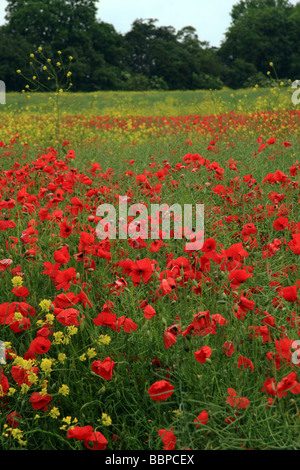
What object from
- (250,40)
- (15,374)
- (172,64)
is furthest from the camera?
(250,40)

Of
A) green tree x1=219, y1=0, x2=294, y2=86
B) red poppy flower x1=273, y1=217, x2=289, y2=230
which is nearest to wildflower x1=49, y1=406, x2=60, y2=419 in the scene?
red poppy flower x1=273, y1=217, x2=289, y2=230

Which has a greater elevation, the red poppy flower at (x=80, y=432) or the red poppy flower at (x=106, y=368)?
the red poppy flower at (x=106, y=368)

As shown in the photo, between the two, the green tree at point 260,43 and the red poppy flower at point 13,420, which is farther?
the green tree at point 260,43

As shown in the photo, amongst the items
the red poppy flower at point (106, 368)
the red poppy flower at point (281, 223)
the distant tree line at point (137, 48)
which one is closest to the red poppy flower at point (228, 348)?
the red poppy flower at point (106, 368)

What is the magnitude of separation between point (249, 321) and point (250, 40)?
177ft

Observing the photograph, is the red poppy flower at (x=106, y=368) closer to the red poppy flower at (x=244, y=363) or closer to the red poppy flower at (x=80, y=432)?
the red poppy flower at (x=80, y=432)

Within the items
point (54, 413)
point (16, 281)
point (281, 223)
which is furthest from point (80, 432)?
point (281, 223)

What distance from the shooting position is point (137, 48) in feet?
170

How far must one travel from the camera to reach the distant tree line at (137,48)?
37.2 m

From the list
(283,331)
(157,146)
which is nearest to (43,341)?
(283,331)

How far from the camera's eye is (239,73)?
44.3 meters

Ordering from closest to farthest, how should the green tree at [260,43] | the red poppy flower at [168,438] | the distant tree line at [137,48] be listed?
the red poppy flower at [168,438]
the distant tree line at [137,48]
the green tree at [260,43]

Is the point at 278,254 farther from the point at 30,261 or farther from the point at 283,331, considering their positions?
the point at 30,261

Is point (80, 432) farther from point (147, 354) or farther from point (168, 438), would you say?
point (147, 354)
